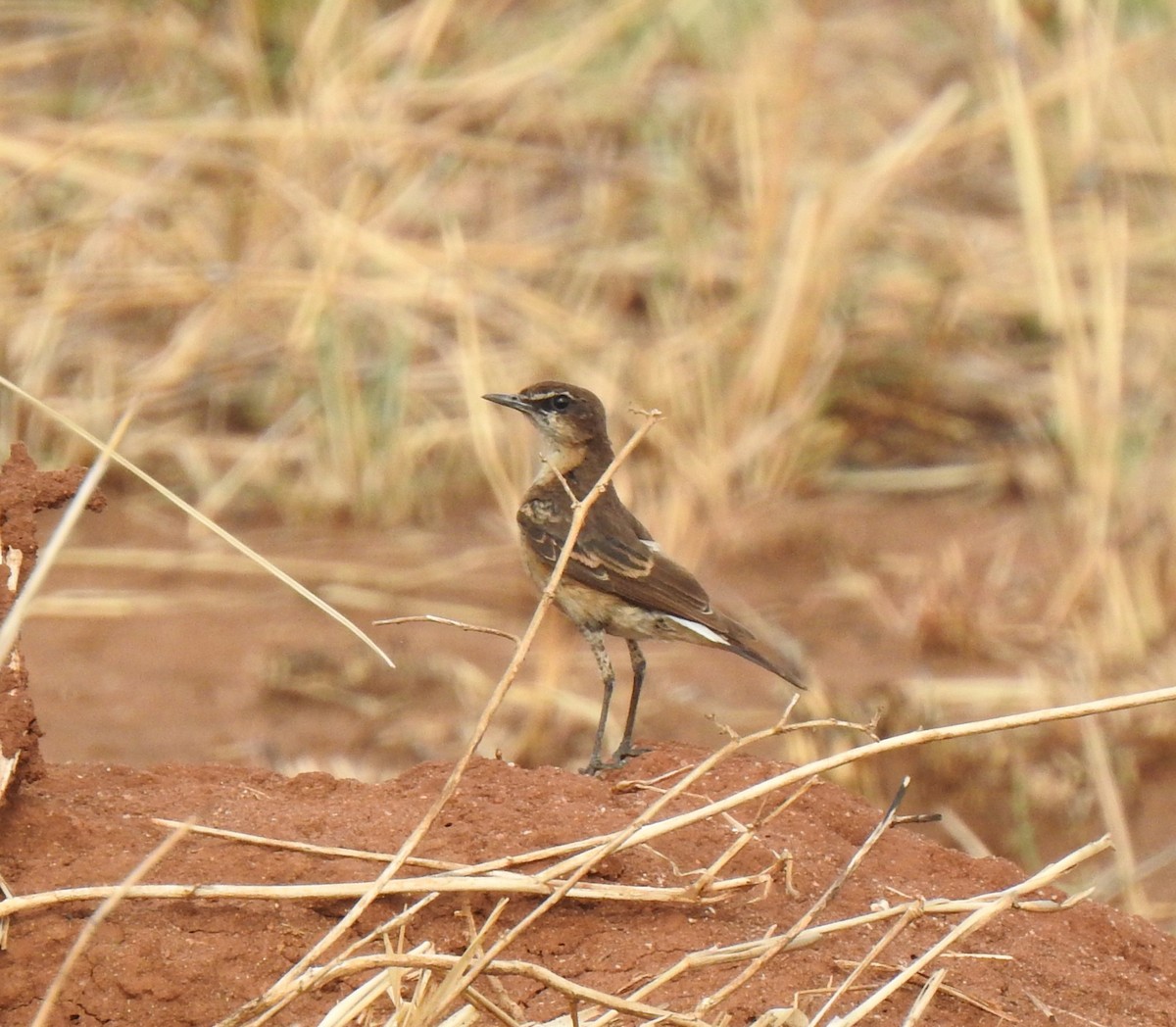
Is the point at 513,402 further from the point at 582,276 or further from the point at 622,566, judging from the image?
the point at 582,276

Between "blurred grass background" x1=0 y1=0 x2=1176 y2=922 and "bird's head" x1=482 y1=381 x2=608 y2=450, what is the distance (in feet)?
6.21

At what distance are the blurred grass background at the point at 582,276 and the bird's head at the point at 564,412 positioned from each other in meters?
1.89

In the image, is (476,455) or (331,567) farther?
(476,455)

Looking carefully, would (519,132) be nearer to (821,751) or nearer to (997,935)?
(821,751)

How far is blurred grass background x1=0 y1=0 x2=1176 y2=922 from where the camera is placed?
8797mm

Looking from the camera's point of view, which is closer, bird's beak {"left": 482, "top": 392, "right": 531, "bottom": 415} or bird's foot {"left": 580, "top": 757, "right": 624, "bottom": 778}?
bird's foot {"left": 580, "top": 757, "right": 624, "bottom": 778}

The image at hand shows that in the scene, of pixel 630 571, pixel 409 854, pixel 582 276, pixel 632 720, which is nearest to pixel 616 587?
pixel 630 571

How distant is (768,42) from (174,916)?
773cm

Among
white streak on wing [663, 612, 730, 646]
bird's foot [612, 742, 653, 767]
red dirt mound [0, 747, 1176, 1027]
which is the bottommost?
bird's foot [612, 742, 653, 767]

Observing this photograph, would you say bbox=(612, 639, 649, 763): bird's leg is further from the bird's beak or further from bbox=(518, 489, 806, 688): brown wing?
the bird's beak

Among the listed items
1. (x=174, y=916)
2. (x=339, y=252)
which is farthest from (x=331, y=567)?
(x=174, y=916)

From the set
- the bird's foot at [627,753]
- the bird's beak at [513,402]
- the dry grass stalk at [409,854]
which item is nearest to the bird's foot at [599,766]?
the bird's foot at [627,753]

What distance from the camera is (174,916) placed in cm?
326

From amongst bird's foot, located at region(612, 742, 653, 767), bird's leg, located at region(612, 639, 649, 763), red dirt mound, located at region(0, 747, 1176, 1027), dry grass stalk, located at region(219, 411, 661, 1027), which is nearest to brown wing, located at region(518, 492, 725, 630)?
bird's leg, located at region(612, 639, 649, 763)
